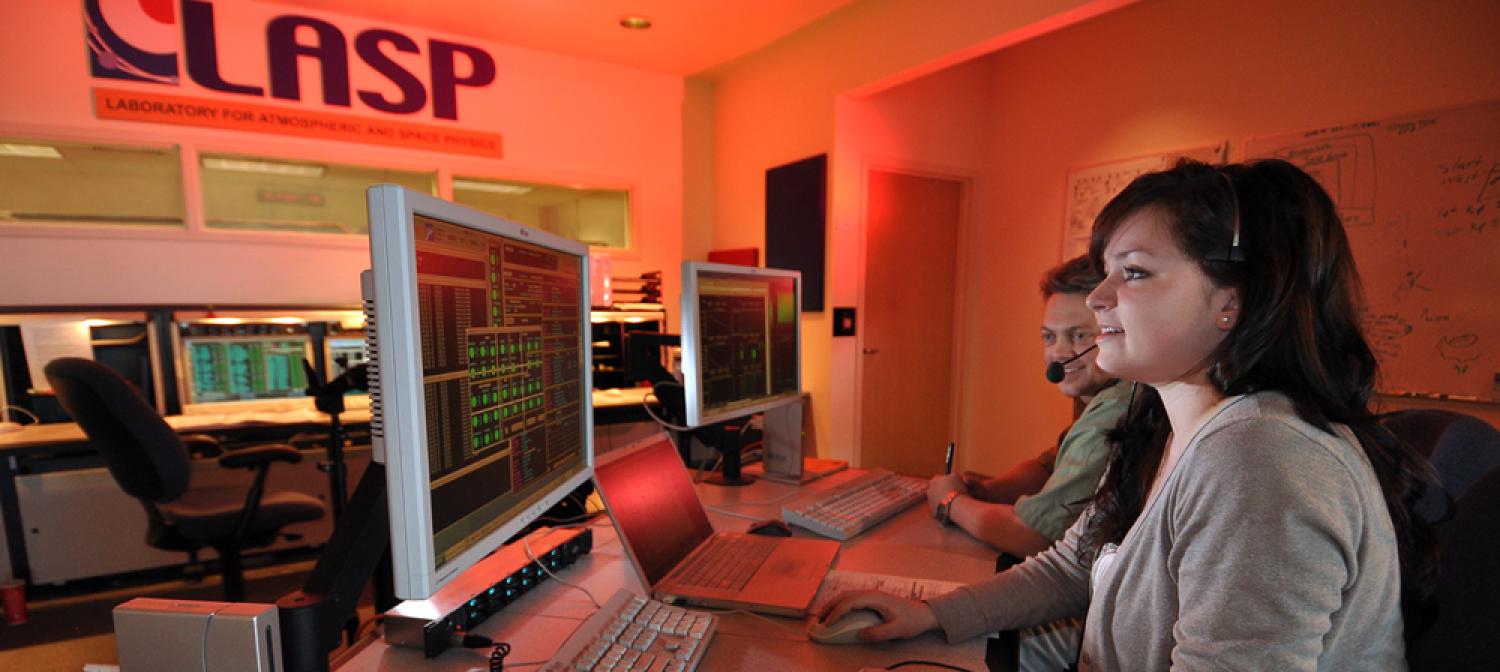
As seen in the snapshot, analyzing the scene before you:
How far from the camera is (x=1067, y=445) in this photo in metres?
1.28

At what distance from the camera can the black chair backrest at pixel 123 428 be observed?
72.6 inches

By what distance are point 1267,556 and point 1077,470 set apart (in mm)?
617

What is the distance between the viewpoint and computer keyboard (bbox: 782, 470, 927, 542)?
1.35 meters

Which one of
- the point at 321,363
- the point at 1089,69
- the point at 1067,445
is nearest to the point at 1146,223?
the point at 1067,445

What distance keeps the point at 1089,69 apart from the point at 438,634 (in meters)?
3.86

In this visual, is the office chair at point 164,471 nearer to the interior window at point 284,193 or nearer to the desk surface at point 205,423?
the desk surface at point 205,423

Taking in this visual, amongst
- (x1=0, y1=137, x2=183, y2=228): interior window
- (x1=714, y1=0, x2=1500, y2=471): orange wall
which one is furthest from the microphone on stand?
(x1=0, y1=137, x2=183, y2=228): interior window

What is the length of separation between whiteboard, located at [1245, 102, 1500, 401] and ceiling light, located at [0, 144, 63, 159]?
17.6ft

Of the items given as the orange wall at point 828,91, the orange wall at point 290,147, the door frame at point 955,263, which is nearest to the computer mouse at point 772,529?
the orange wall at point 828,91

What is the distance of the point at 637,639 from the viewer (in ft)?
2.66

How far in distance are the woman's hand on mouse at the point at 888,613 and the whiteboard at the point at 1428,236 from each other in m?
2.13

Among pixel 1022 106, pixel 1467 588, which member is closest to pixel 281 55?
pixel 1022 106

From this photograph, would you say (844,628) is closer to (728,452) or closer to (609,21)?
(728,452)

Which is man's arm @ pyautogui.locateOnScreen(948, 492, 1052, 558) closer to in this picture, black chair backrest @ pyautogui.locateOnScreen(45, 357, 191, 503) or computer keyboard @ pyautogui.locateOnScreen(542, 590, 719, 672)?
computer keyboard @ pyautogui.locateOnScreen(542, 590, 719, 672)
